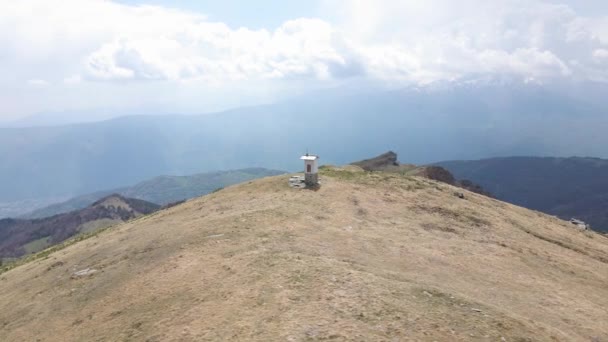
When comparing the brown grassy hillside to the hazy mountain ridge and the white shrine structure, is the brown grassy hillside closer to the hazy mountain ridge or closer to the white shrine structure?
the white shrine structure

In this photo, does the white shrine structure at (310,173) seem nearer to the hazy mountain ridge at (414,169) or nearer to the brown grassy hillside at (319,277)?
the brown grassy hillside at (319,277)

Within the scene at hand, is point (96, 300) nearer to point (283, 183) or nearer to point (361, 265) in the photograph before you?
point (361, 265)

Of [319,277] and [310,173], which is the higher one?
[310,173]

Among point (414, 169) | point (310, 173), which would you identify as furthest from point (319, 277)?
point (414, 169)

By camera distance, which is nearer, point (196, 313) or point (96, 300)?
point (196, 313)

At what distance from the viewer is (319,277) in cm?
2786

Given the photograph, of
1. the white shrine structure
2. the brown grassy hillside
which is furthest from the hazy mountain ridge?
the brown grassy hillside

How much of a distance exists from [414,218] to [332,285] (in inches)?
912

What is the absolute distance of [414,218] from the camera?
47.8m

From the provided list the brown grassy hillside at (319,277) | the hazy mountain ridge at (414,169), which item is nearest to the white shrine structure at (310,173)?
the brown grassy hillside at (319,277)

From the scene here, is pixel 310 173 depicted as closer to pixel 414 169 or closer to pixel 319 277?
pixel 319 277

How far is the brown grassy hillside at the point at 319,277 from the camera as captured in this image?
23.8 meters

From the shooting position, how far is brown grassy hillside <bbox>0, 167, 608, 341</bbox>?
2378 centimetres

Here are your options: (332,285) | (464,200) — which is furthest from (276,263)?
(464,200)
